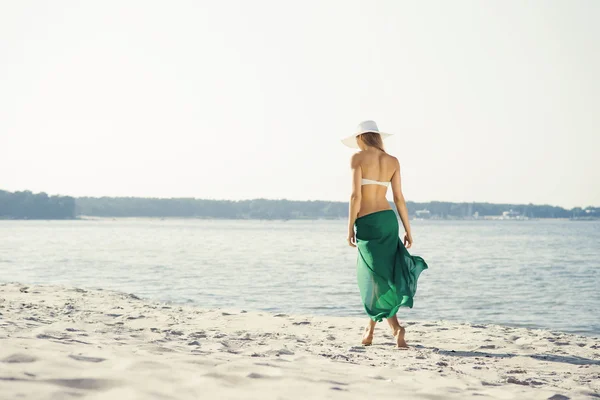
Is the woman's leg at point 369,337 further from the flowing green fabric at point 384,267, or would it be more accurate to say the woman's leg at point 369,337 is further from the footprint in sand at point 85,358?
the footprint in sand at point 85,358

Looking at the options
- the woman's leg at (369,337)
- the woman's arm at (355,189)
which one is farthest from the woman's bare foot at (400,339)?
the woman's arm at (355,189)

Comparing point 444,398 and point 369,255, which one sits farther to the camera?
point 369,255

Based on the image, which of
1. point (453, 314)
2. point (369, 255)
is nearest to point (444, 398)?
point (369, 255)

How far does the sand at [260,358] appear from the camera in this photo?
367 centimetres

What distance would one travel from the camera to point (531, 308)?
1286 centimetres

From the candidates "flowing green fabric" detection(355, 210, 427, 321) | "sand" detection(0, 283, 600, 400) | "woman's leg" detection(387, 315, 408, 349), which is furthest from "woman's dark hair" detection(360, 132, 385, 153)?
"sand" detection(0, 283, 600, 400)

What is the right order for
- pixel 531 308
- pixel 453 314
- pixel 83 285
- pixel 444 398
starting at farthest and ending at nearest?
pixel 83 285, pixel 531 308, pixel 453 314, pixel 444 398

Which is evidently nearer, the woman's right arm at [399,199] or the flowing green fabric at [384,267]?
the flowing green fabric at [384,267]

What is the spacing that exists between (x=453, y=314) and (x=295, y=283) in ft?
19.2

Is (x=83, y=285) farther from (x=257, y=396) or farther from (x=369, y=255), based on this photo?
(x=257, y=396)

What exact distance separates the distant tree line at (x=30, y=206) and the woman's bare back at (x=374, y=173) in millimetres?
145382

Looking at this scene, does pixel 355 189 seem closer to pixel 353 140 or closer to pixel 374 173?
pixel 374 173

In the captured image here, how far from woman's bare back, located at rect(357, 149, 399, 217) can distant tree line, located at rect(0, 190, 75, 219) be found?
477 ft

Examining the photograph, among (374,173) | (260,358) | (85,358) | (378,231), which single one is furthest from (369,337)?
(85,358)
